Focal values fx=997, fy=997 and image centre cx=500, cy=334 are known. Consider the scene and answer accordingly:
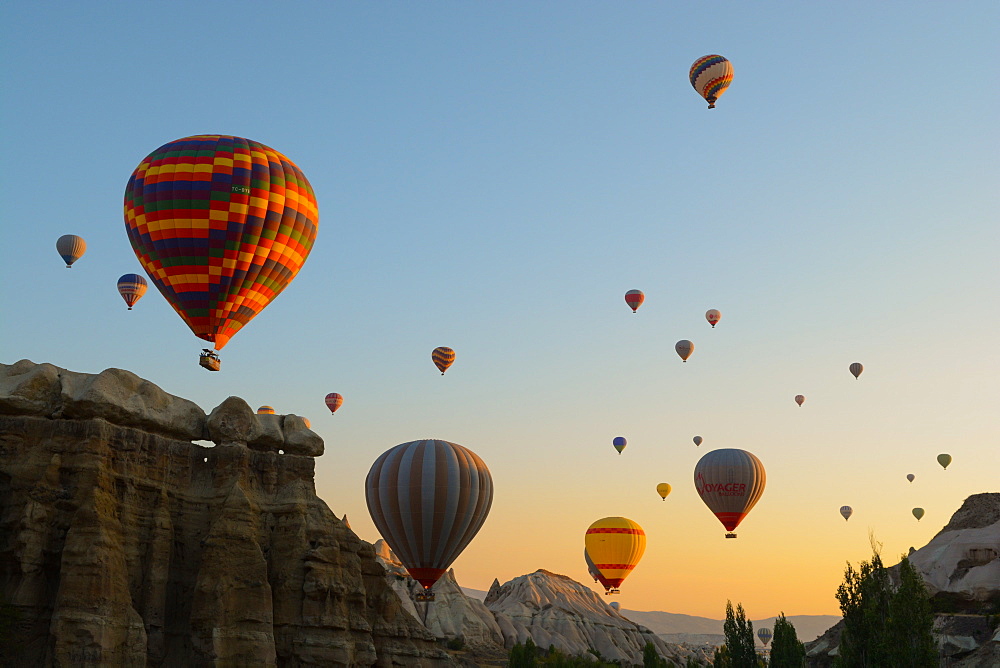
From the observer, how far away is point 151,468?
31.0 m

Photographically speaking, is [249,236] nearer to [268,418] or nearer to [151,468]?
[268,418]

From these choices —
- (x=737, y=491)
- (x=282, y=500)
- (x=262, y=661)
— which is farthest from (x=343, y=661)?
(x=737, y=491)

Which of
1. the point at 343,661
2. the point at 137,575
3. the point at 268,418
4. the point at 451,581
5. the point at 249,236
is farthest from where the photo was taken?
the point at 451,581

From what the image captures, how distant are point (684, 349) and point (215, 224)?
194ft

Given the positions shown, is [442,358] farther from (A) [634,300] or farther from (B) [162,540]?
(B) [162,540]

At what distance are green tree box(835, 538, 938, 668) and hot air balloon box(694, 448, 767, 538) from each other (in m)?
37.9

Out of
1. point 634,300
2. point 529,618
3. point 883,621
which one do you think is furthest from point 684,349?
point 529,618

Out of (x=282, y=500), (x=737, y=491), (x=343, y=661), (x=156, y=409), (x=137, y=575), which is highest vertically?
(x=737, y=491)

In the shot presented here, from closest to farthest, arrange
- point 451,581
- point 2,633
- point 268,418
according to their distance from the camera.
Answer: point 2,633, point 268,418, point 451,581

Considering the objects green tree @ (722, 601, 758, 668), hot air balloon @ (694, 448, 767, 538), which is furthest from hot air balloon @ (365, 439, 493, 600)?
hot air balloon @ (694, 448, 767, 538)

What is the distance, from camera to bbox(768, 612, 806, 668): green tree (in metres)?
65.8

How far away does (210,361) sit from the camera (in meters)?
48.1

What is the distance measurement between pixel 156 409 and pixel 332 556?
744cm

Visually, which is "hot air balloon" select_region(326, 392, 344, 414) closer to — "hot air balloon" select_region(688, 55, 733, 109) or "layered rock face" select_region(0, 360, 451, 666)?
"hot air balloon" select_region(688, 55, 733, 109)
